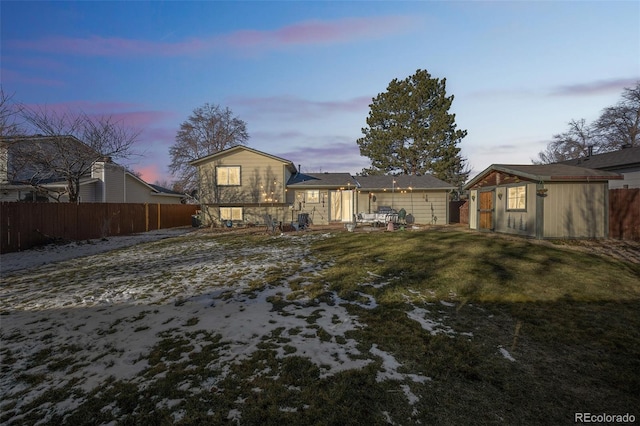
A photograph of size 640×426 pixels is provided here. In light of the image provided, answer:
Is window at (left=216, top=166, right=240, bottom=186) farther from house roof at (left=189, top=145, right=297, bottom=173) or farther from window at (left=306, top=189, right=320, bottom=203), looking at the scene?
window at (left=306, top=189, right=320, bottom=203)

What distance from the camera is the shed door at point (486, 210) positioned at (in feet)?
51.1

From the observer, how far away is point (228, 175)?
21172mm

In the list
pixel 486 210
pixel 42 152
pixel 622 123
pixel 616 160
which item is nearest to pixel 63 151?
pixel 42 152

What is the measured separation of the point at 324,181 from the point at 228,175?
6.79 m

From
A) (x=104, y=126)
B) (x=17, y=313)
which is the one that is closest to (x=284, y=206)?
(x=104, y=126)

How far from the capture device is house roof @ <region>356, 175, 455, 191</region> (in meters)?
21.8

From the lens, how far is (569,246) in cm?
1073

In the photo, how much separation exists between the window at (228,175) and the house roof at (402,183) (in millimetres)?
8969

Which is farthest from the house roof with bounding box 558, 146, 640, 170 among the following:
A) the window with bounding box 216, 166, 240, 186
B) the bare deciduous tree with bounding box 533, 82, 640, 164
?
the window with bounding box 216, 166, 240, 186

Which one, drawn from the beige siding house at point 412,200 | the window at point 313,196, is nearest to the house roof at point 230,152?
the window at point 313,196

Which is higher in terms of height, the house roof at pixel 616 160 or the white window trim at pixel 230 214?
the house roof at pixel 616 160

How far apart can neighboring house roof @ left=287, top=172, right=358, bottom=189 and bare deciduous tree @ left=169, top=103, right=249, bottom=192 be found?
1692 centimetres

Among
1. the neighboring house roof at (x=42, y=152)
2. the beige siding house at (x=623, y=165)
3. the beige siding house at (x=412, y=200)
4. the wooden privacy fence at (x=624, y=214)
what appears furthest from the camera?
the beige siding house at (x=412, y=200)

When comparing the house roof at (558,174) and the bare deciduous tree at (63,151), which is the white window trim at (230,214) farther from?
the house roof at (558,174)
